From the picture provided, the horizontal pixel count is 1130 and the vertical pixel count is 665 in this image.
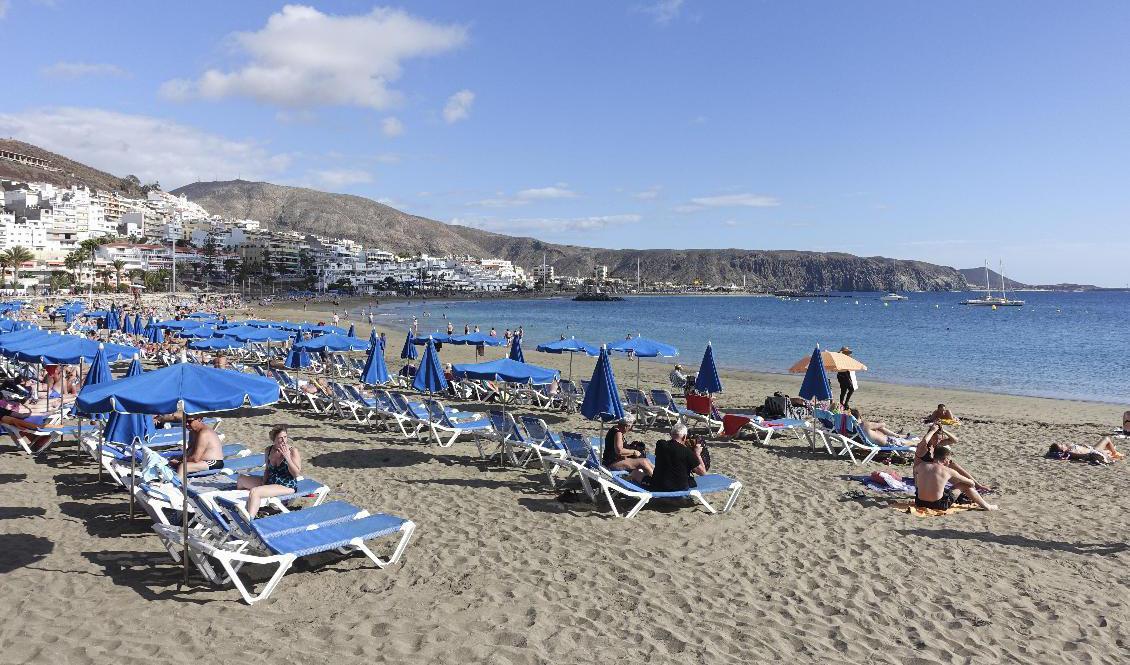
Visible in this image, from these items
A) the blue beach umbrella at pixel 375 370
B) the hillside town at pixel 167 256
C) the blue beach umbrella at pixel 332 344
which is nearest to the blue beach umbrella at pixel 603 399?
the blue beach umbrella at pixel 375 370

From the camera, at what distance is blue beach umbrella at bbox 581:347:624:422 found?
7.96 meters

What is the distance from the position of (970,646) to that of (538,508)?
3.88m

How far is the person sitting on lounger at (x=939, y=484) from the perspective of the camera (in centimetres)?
711

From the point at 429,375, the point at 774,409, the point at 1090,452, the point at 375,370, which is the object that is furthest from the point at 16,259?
the point at 1090,452

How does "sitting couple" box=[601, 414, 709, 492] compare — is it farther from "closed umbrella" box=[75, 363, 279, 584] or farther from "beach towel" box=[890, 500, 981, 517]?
"closed umbrella" box=[75, 363, 279, 584]

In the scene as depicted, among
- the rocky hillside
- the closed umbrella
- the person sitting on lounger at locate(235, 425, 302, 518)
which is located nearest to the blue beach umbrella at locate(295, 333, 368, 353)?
the person sitting on lounger at locate(235, 425, 302, 518)

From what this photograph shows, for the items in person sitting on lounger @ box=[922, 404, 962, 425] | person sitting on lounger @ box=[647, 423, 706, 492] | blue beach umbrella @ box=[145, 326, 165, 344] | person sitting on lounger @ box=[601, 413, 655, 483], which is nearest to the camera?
person sitting on lounger @ box=[647, 423, 706, 492]

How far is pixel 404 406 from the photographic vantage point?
10.8 metres

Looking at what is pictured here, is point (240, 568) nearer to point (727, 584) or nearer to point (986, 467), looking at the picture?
point (727, 584)

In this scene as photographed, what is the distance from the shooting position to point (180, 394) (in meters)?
Result: 4.71

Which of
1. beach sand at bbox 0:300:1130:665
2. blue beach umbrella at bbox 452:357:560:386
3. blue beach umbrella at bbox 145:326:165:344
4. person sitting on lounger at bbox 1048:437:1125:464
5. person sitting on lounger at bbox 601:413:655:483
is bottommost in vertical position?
blue beach umbrella at bbox 145:326:165:344

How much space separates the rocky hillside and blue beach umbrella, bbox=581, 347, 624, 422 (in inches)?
7574

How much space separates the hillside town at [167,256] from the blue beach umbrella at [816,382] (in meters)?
86.1

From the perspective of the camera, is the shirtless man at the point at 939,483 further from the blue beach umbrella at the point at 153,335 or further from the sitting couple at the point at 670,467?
the blue beach umbrella at the point at 153,335
